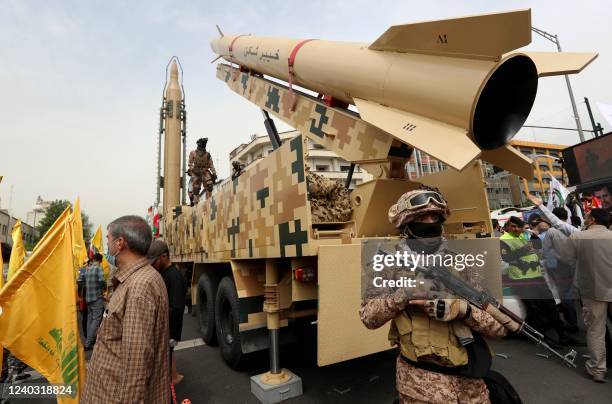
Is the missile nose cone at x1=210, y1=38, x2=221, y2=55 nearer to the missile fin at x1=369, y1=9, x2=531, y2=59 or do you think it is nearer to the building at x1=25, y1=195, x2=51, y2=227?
the missile fin at x1=369, y1=9, x2=531, y2=59

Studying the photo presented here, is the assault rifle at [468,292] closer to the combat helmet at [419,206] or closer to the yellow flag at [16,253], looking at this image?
the combat helmet at [419,206]

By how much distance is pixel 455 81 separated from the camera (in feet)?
7.72

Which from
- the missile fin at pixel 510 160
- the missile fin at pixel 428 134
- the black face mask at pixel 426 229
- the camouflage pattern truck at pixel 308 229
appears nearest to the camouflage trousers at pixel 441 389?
the black face mask at pixel 426 229

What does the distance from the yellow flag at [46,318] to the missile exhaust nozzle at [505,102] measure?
118 inches

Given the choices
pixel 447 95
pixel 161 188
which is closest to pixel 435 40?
pixel 447 95

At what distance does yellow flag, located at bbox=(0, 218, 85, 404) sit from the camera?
2.15m

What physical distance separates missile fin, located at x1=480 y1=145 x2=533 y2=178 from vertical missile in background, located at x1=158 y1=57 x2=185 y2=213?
23.7ft

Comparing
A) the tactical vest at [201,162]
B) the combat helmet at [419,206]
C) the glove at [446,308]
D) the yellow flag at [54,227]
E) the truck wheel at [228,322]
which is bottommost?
the truck wheel at [228,322]

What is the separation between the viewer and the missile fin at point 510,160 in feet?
9.44

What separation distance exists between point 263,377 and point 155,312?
1.84m

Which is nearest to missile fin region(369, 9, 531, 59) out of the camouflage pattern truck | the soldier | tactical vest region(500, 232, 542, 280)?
the camouflage pattern truck

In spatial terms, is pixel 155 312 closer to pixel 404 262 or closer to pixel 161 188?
pixel 404 262

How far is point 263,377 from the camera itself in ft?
9.93

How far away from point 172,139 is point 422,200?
832 cm
